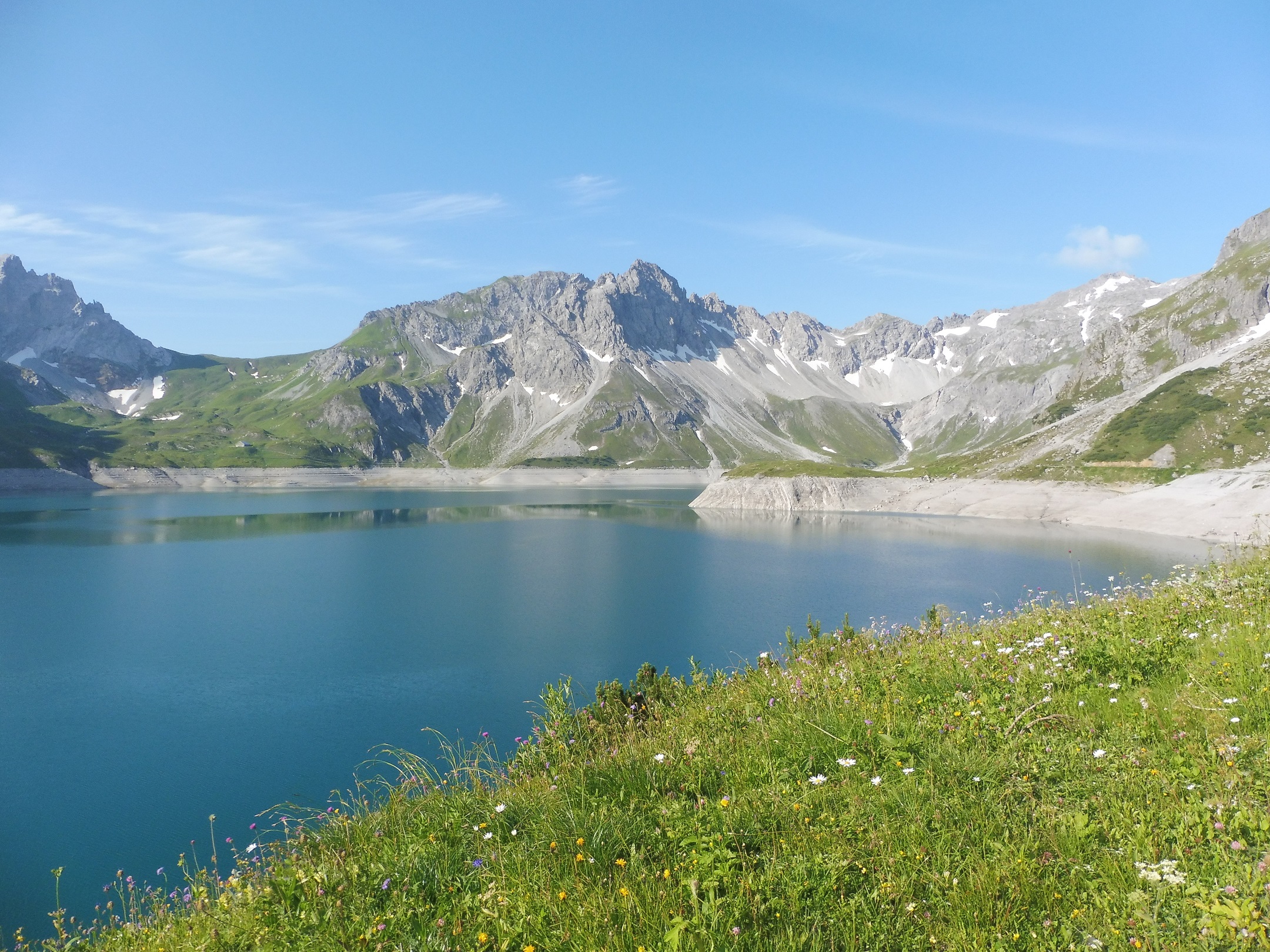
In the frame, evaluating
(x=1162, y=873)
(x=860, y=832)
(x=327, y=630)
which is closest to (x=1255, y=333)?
(x=327, y=630)

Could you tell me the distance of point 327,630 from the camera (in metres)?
46.3

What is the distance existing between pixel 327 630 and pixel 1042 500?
112931 millimetres

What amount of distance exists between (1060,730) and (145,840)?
81.1 feet

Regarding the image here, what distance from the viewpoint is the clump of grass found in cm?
494

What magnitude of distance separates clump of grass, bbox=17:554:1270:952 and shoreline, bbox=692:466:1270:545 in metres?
76.5

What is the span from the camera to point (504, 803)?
7.22m

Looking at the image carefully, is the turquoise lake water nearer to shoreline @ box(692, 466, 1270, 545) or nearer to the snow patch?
shoreline @ box(692, 466, 1270, 545)

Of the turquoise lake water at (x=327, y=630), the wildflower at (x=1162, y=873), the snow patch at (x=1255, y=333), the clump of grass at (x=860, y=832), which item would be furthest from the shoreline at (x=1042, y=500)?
the snow patch at (x=1255, y=333)

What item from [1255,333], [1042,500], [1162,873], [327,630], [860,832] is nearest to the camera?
[1162,873]

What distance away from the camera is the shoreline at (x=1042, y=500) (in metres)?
87.4

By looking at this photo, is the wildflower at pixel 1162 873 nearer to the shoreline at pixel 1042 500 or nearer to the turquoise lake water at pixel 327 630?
the turquoise lake water at pixel 327 630

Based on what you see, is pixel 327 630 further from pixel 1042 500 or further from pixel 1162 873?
pixel 1042 500

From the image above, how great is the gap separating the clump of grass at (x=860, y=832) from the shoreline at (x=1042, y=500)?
3014 inches

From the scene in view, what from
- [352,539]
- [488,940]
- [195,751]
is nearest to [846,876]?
[488,940]
